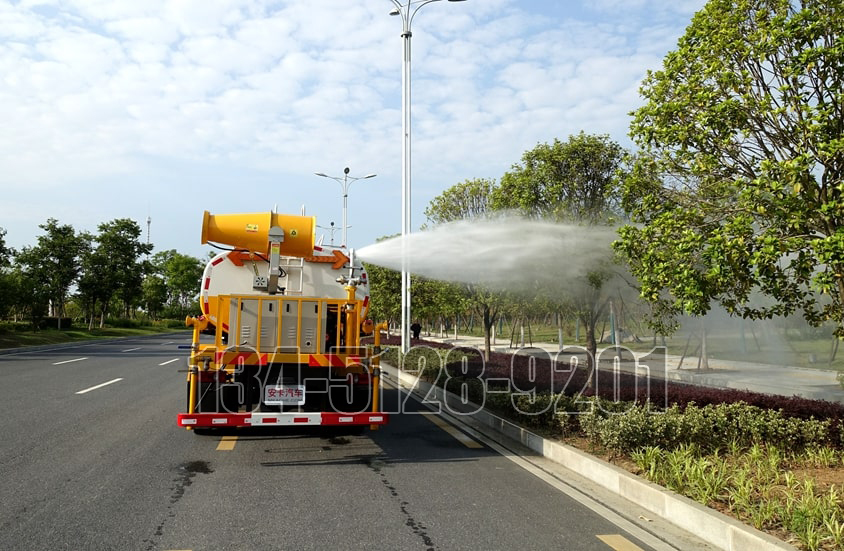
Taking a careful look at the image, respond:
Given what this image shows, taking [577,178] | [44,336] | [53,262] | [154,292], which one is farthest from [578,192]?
[154,292]

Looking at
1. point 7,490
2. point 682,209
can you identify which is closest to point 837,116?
point 682,209

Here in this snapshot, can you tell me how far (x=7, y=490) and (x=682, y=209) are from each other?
6990 mm

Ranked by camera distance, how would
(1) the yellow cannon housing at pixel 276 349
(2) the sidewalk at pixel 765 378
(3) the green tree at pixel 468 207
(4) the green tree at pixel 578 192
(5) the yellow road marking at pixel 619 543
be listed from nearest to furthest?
(5) the yellow road marking at pixel 619 543
(1) the yellow cannon housing at pixel 276 349
(4) the green tree at pixel 578 192
(2) the sidewalk at pixel 765 378
(3) the green tree at pixel 468 207

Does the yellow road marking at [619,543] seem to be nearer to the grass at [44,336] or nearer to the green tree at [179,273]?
the grass at [44,336]

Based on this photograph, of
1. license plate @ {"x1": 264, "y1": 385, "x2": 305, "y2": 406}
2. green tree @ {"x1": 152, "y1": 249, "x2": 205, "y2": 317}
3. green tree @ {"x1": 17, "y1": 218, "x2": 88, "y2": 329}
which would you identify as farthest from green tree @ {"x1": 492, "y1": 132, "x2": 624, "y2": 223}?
green tree @ {"x1": 152, "y1": 249, "x2": 205, "y2": 317}

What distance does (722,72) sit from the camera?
21.3 ft

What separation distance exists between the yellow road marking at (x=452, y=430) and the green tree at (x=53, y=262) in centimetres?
→ 3899

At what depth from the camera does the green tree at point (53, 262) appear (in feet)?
137

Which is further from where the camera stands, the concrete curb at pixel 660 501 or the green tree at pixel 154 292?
the green tree at pixel 154 292

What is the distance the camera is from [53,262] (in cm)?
4278

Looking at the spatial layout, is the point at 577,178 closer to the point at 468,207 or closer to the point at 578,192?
the point at 578,192

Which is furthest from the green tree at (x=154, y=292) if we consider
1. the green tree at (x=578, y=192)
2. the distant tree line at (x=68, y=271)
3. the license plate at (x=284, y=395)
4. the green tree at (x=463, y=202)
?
the license plate at (x=284, y=395)

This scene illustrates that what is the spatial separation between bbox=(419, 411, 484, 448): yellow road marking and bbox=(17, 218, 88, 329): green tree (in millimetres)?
38989

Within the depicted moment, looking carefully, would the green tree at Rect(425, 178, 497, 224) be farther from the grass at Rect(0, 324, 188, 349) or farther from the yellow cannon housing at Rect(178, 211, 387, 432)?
the grass at Rect(0, 324, 188, 349)
